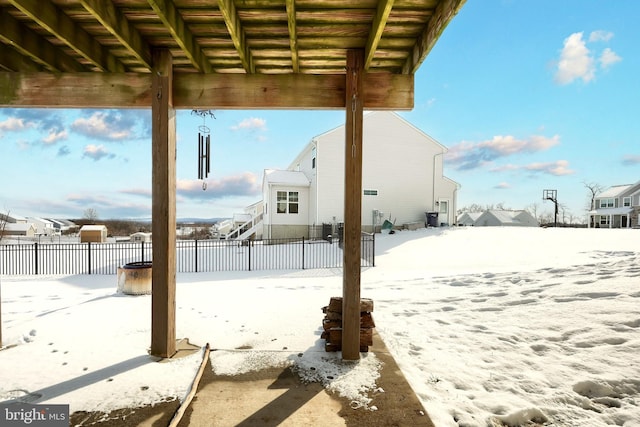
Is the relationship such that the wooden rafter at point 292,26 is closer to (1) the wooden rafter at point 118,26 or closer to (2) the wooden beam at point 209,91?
(2) the wooden beam at point 209,91

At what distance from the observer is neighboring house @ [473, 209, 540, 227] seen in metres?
48.2

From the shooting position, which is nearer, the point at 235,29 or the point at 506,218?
the point at 235,29

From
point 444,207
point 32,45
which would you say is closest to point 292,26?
point 32,45

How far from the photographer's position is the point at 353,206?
154 inches

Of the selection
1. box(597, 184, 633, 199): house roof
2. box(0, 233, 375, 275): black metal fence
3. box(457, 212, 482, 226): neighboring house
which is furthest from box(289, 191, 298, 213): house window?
box(597, 184, 633, 199): house roof

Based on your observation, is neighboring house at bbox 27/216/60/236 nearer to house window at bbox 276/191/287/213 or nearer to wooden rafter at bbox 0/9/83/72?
house window at bbox 276/191/287/213

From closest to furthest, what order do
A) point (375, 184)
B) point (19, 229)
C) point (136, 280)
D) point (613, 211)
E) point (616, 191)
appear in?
point (136, 280)
point (375, 184)
point (613, 211)
point (616, 191)
point (19, 229)

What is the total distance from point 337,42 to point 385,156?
19420 millimetres

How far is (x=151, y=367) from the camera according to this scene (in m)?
3.64

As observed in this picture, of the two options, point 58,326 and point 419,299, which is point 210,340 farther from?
point 419,299

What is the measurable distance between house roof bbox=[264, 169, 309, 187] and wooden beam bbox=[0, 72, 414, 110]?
59.2ft

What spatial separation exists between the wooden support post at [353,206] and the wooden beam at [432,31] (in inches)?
26.2

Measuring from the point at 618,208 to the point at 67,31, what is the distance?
56779mm

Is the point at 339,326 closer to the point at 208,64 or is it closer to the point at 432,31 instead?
the point at 432,31
